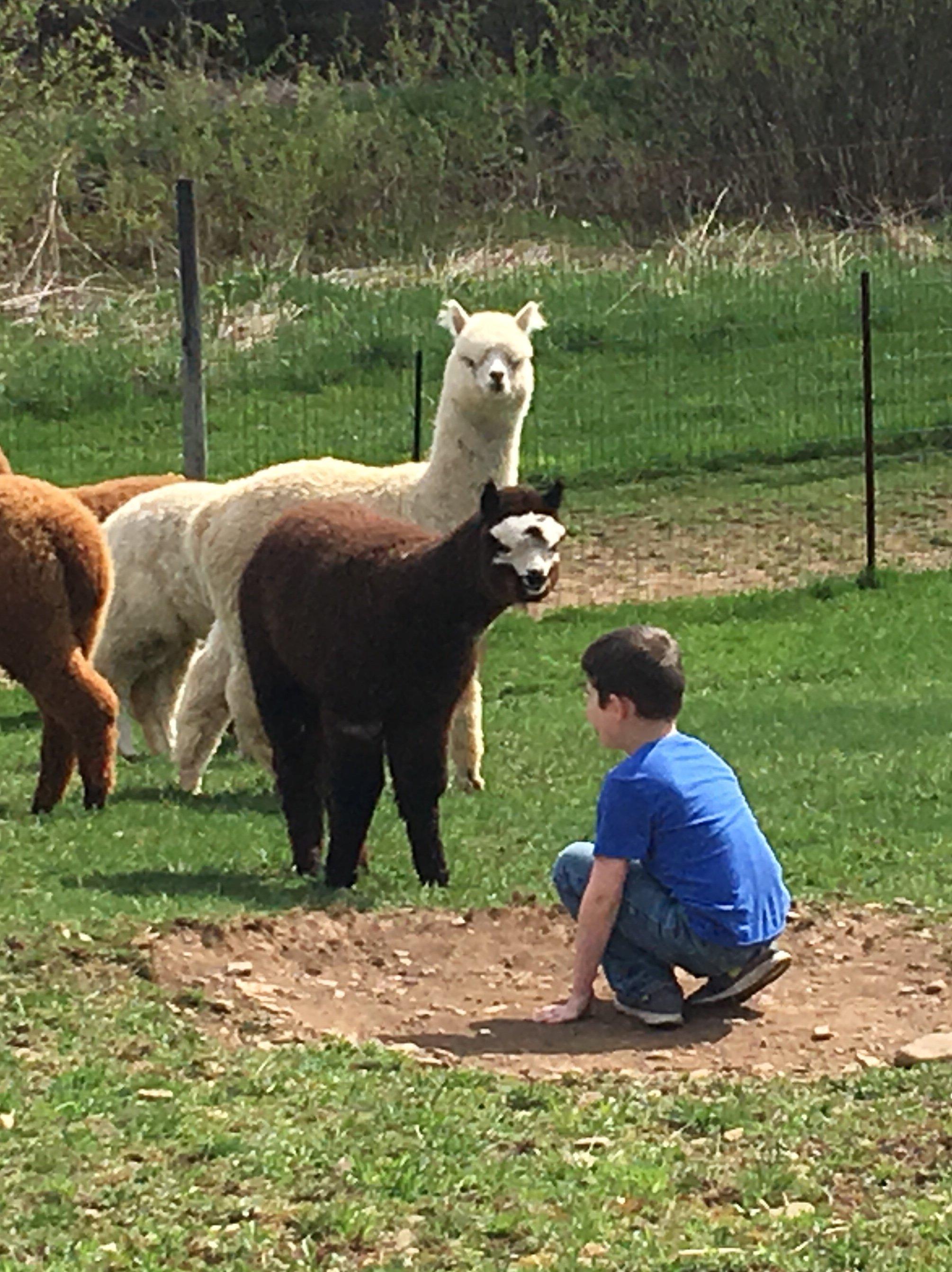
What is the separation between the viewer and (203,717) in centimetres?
1080

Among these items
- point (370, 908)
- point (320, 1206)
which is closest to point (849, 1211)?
point (320, 1206)

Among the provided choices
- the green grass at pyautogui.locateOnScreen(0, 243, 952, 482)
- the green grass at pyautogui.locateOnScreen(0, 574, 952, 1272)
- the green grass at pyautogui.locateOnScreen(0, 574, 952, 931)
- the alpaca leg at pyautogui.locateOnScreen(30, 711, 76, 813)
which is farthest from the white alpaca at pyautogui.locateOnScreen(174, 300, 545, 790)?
the green grass at pyautogui.locateOnScreen(0, 243, 952, 482)

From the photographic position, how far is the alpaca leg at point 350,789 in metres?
8.16

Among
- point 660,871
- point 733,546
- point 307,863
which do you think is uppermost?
point 660,871

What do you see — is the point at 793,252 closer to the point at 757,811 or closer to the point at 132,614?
the point at 132,614

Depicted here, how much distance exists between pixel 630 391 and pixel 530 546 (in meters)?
12.5

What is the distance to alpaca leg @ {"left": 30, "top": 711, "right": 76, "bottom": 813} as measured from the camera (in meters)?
9.90

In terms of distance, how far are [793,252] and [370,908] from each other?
16.4 m

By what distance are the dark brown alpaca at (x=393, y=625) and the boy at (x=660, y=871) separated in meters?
1.27

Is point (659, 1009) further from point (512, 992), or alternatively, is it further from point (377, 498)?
point (377, 498)

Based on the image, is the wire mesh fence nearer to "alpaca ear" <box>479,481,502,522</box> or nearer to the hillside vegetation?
the hillside vegetation

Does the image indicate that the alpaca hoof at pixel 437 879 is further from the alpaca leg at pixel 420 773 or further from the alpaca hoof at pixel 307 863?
the alpaca hoof at pixel 307 863

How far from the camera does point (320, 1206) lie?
4.70 metres

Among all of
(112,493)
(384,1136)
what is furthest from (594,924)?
(112,493)
